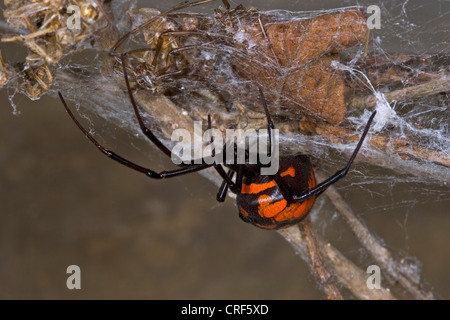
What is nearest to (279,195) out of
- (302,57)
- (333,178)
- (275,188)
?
(275,188)

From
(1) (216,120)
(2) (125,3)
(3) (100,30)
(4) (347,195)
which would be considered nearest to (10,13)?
(3) (100,30)

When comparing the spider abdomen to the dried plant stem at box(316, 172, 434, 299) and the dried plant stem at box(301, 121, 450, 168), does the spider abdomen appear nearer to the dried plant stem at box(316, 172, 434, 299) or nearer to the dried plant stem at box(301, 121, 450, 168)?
the dried plant stem at box(301, 121, 450, 168)

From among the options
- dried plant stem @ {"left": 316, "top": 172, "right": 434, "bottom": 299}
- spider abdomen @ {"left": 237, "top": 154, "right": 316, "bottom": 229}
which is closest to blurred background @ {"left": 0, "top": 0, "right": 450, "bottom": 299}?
dried plant stem @ {"left": 316, "top": 172, "right": 434, "bottom": 299}

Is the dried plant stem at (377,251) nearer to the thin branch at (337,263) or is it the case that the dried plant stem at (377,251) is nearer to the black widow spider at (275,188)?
the thin branch at (337,263)

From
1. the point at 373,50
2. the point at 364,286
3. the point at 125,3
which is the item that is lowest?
the point at 364,286

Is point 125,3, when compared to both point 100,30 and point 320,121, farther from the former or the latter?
point 320,121
